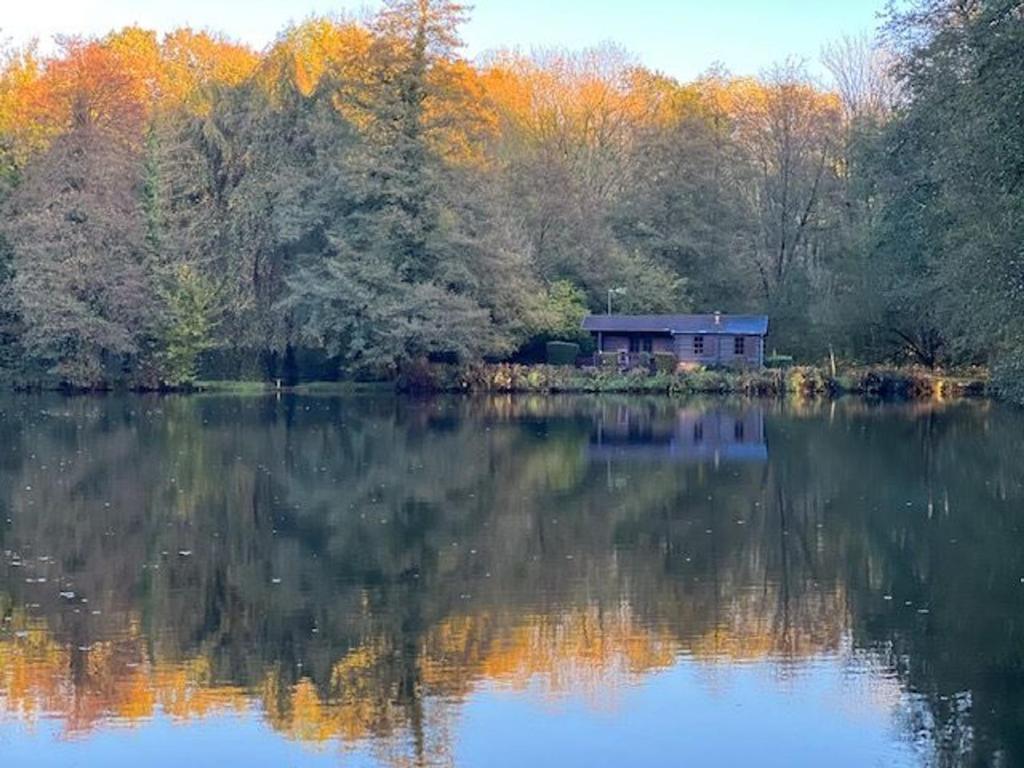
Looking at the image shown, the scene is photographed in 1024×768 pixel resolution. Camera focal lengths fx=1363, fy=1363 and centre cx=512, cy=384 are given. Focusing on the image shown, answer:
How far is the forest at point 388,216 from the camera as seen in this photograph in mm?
45156

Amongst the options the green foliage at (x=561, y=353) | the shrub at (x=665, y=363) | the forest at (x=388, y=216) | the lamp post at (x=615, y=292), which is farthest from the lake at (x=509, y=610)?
the lamp post at (x=615, y=292)

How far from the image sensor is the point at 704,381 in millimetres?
47719

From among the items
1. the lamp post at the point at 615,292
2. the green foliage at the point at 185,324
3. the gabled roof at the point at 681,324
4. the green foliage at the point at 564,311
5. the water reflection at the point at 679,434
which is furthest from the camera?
the lamp post at the point at 615,292

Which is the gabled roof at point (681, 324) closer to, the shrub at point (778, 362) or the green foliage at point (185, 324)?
the shrub at point (778, 362)

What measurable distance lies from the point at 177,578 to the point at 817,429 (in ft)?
70.8

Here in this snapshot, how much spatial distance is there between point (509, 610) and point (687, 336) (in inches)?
1534

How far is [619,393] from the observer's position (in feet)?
154

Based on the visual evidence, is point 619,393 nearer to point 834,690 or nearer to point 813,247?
point 813,247

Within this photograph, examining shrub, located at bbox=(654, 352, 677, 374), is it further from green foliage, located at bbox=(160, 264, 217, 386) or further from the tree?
the tree

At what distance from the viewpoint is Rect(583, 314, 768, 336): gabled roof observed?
4984cm

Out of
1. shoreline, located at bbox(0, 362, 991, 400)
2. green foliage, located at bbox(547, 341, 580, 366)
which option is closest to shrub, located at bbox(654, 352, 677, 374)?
shoreline, located at bbox(0, 362, 991, 400)

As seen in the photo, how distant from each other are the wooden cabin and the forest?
5.05 ft

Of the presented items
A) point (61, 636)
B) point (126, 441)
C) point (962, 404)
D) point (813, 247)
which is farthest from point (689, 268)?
point (61, 636)

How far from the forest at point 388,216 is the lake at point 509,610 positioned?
61.9ft
